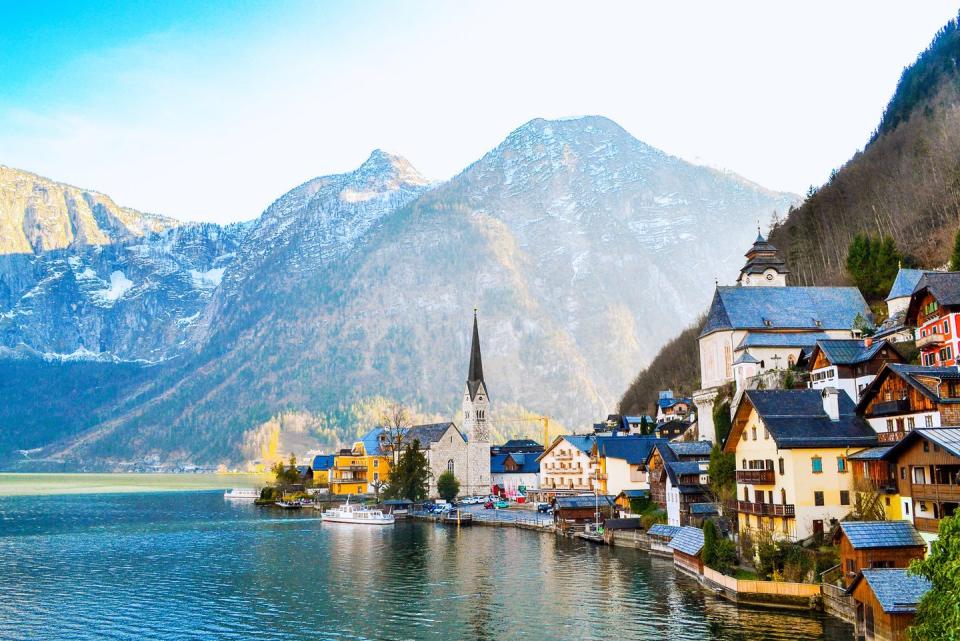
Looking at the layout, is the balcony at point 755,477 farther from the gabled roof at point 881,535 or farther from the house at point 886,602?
the house at point 886,602

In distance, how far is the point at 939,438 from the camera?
1811 inches

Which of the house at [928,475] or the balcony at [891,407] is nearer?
the house at [928,475]

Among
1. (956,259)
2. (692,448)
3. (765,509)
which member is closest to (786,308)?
(956,259)

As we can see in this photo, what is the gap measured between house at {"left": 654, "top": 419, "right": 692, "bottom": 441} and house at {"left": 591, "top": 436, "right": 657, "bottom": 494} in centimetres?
315

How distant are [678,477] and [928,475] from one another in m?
35.6

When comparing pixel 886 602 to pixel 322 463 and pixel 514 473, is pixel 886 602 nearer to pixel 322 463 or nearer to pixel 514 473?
pixel 514 473

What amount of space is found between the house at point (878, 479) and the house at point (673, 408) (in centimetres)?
6426

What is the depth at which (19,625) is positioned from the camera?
52531 millimetres

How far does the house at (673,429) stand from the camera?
112863mm

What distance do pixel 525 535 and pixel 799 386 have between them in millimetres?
38142

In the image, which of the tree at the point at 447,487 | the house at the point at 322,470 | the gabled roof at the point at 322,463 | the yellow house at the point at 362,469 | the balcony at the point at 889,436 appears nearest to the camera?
the balcony at the point at 889,436

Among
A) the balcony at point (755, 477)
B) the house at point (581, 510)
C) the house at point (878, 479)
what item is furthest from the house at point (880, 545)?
the house at point (581, 510)

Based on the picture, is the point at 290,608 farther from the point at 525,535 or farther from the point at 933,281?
the point at 933,281

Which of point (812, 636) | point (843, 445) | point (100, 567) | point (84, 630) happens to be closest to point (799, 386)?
point (843, 445)
